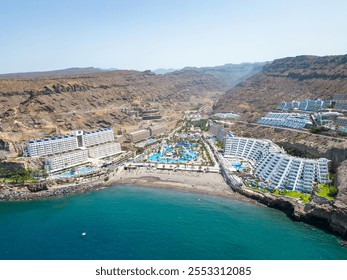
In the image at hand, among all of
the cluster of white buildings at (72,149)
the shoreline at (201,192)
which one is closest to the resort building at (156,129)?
the cluster of white buildings at (72,149)

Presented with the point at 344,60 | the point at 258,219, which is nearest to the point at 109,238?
the point at 258,219

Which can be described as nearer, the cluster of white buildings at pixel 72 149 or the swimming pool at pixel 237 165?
the swimming pool at pixel 237 165

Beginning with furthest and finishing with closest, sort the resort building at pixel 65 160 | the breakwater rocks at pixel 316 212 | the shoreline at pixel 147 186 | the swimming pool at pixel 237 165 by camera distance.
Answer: the resort building at pixel 65 160 < the swimming pool at pixel 237 165 < the shoreline at pixel 147 186 < the breakwater rocks at pixel 316 212

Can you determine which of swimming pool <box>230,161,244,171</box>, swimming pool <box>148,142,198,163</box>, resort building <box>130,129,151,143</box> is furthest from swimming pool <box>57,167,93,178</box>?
swimming pool <box>230,161,244,171</box>

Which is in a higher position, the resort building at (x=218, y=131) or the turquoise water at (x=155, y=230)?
the resort building at (x=218, y=131)

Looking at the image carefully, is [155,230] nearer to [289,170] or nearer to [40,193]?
[289,170]

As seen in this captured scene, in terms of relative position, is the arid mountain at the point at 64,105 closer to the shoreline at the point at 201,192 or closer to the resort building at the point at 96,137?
the resort building at the point at 96,137

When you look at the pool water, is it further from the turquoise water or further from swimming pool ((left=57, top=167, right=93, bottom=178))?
swimming pool ((left=57, top=167, right=93, bottom=178))
